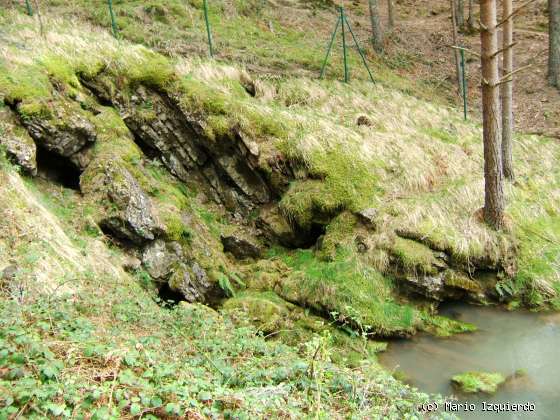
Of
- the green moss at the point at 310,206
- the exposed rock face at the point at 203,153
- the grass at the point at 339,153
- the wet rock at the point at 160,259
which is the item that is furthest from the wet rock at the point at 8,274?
the green moss at the point at 310,206

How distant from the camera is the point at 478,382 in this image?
6.56 meters

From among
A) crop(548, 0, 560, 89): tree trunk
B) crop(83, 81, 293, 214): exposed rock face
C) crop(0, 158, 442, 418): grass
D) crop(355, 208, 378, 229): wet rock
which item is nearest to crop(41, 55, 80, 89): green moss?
crop(83, 81, 293, 214): exposed rock face

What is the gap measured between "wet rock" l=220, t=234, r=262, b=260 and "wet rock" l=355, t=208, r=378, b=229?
208 centimetres

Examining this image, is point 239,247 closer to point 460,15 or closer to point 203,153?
point 203,153

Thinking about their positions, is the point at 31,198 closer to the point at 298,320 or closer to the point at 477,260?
the point at 298,320

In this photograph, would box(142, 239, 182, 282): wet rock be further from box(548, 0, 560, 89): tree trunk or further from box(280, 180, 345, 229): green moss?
box(548, 0, 560, 89): tree trunk

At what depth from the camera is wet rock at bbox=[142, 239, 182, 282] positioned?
25.1 ft

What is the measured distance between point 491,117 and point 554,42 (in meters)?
11.3

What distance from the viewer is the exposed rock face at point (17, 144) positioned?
279 inches

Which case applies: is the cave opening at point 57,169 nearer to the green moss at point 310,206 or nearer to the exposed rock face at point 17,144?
the exposed rock face at point 17,144

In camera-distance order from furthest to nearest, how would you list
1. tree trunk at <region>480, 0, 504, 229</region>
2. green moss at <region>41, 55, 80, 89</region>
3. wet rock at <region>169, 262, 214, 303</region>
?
green moss at <region>41, 55, 80, 89</region> < tree trunk at <region>480, 0, 504, 229</region> < wet rock at <region>169, 262, 214, 303</region>

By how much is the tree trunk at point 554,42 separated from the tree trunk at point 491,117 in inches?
412

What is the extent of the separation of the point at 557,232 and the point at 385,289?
13.9ft

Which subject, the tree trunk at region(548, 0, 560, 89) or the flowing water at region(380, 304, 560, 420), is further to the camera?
the tree trunk at region(548, 0, 560, 89)
